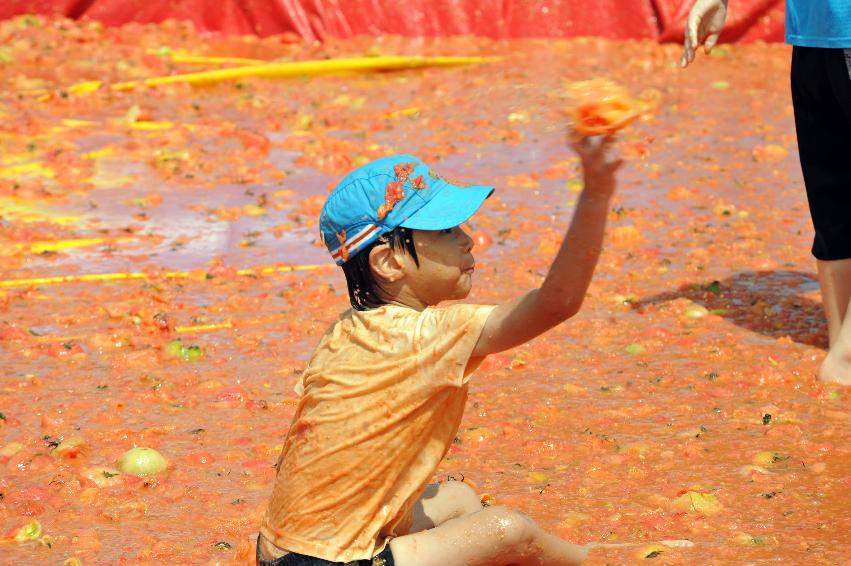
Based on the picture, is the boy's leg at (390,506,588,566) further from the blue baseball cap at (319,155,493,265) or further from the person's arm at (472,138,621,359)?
the blue baseball cap at (319,155,493,265)

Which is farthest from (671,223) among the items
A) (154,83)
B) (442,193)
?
(154,83)

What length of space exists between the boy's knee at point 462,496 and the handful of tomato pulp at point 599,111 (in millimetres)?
1206

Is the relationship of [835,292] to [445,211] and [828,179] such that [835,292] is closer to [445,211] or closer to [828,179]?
[828,179]

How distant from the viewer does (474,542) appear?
2701 mm

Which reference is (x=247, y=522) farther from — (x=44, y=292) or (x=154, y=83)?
(x=154, y=83)

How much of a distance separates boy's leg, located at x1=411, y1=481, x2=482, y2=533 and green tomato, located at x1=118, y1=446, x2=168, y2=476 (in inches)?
39.3

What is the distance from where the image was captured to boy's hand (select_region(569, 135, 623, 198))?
219 centimetres

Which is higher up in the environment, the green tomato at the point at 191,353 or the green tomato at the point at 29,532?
the green tomato at the point at 29,532

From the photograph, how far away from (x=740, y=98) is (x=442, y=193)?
6068 mm

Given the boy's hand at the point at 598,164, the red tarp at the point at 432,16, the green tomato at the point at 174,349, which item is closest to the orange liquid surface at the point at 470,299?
the green tomato at the point at 174,349

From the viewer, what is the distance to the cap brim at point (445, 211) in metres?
2.55

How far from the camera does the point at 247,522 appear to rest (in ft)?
10.9

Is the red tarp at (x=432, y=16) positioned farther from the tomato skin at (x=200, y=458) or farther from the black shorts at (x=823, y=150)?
the tomato skin at (x=200, y=458)

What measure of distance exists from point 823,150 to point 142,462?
2.56 m
